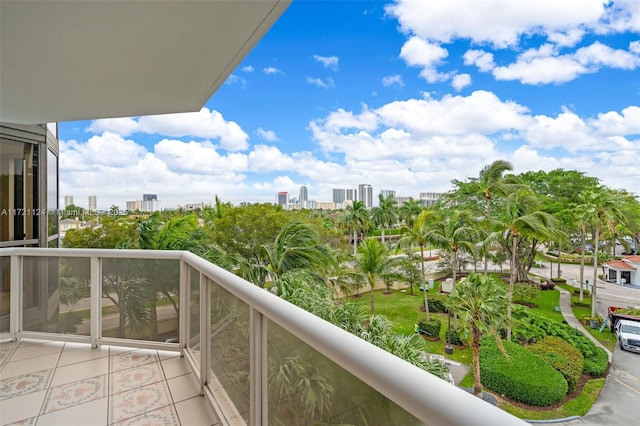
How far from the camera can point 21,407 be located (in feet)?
7.02

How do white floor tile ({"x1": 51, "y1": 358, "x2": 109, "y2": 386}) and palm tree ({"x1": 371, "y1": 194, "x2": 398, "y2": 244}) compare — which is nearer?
white floor tile ({"x1": 51, "y1": 358, "x2": 109, "y2": 386})

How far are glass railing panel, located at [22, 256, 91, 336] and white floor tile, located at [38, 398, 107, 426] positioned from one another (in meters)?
1.05

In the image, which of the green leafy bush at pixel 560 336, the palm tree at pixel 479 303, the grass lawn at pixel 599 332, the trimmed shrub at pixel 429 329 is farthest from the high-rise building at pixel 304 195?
the palm tree at pixel 479 303

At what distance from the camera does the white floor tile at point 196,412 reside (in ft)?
6.45

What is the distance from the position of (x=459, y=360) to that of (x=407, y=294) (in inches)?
389

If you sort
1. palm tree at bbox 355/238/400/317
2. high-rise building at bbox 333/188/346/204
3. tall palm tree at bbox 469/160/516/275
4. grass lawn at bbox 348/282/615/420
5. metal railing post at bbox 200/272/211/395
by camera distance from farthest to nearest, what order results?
high-rise building at bbox 333/188/346/204, tall palm tree at bbox 469/160/516/275, palm tree at bbox 355/238/400/317, grass lawn at bbox 348/282/615/420, metal railing post at bbox 200/272/211/395

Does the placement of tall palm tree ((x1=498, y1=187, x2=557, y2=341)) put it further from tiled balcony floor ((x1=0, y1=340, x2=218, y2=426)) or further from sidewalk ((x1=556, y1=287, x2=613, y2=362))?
tiled balcony floor ((x1=0, y1=340, x2=218, y2=426))

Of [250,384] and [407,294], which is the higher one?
[250,384]

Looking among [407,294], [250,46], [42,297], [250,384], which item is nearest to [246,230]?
[42,297]

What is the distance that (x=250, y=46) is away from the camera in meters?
2.52

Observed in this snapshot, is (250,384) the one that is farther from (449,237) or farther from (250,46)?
(449,237)

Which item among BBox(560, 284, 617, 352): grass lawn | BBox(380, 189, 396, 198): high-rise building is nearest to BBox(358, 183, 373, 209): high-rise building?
BBox(380, 189, 396, 198): high-rise building

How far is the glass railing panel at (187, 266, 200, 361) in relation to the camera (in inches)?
94.2

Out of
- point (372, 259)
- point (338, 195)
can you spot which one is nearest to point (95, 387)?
point (372, 259)
